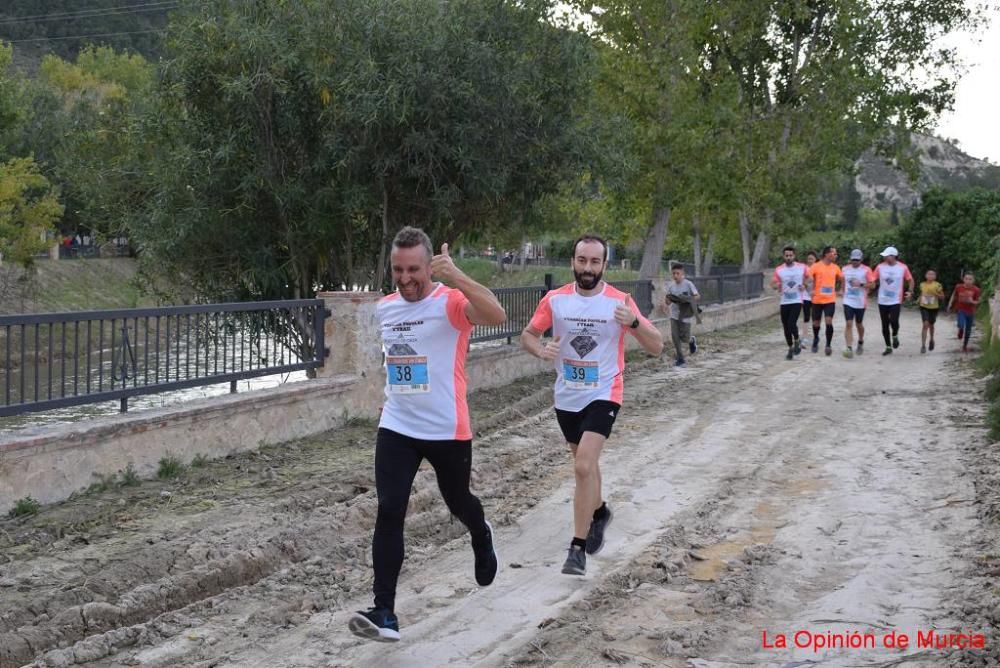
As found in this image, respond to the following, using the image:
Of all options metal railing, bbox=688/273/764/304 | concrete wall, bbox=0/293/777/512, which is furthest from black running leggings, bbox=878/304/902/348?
concrete wall, bbox=0/293/777/512

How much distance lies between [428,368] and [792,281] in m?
14.9

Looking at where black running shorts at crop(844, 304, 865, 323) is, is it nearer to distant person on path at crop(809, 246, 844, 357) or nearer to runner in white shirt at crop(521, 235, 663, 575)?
distant person on path at crop(809, 246, 844, 357)

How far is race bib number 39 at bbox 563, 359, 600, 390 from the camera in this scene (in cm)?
692

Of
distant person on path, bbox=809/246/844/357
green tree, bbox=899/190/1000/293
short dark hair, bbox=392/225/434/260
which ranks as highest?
green tree, bbox=899/190/1000/293

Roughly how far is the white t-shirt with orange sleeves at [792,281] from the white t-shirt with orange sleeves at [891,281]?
1.37m

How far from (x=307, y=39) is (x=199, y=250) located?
143 inches

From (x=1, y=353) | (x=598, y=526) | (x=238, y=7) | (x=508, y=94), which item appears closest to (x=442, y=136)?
(x=508, y=94)

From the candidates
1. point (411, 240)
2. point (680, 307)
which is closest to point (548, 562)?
point (411, 240)

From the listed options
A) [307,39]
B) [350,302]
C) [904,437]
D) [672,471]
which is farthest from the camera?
[307,39]

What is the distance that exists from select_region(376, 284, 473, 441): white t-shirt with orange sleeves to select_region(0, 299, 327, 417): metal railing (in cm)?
355

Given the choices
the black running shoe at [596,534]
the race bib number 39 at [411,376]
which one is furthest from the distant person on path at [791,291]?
the race bib number 39 at [411,376]

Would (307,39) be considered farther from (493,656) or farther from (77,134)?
(493,656)

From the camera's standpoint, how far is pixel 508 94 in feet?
48.4

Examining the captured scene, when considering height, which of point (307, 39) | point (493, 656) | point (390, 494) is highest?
point (307, 39)
